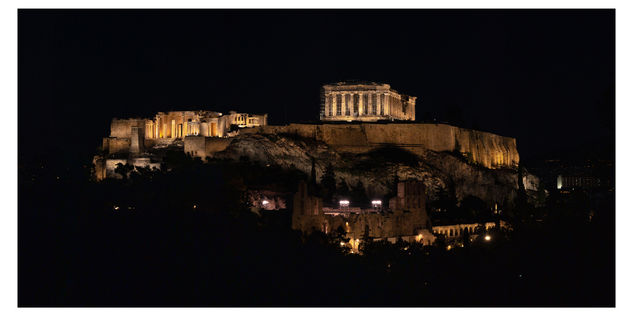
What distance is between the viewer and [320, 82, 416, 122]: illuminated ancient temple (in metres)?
70.1

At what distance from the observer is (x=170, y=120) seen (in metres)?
65.7

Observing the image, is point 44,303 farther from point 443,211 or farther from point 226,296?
point 443,211

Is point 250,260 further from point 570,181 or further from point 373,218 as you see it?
point 570,181

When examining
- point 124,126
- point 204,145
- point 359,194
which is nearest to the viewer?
point 359,194

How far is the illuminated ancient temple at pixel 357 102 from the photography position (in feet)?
230

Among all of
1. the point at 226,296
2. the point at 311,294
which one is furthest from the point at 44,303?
the point at 311,294

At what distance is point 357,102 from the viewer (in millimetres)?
70688

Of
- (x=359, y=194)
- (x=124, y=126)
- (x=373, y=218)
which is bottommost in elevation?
(x=373, y=218)

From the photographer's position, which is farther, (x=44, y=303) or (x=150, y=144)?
(x=150, y=144)

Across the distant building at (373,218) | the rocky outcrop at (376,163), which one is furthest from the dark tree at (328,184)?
the distant building at (373,218)

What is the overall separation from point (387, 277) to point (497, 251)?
5361 mm

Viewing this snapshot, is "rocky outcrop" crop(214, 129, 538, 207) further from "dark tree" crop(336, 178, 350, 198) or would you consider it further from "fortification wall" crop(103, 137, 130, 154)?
"fortification wall" crop(103, 137, 130, 154)

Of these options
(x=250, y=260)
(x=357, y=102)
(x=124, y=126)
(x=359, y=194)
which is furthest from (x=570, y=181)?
(x=250, y=260)

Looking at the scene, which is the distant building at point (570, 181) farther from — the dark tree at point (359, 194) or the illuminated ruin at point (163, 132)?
A: the illuminated ruin at point (163, 132)
